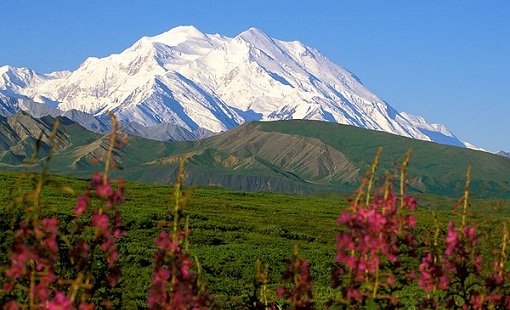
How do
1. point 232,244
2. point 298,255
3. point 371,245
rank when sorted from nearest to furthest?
point 371,245, point 298,255, point 232,244

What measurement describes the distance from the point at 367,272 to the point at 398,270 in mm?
441

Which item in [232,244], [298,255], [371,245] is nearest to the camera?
[371,245]

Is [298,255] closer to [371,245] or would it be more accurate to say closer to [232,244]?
[371,245]

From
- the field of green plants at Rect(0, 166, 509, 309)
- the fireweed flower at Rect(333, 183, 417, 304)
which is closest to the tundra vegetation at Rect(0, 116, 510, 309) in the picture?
the fireweed flower at Rect(333, 183, 417, 304)

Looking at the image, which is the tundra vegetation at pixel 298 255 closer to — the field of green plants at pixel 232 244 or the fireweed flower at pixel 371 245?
the fireweed flower at pixel 371 245

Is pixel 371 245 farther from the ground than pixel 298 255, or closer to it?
farther from the ground

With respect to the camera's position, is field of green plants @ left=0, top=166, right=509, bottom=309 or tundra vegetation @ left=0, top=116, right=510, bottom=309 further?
field of green plants @ left=0, top=166, right=509, bottom=309

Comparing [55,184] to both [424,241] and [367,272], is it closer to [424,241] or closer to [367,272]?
[367,272]

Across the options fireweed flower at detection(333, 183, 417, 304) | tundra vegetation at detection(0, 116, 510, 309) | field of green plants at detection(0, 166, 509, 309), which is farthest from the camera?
field of green plants at detection(0, 166, 509, 309)

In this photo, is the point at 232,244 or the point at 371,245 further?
the point at 232,244

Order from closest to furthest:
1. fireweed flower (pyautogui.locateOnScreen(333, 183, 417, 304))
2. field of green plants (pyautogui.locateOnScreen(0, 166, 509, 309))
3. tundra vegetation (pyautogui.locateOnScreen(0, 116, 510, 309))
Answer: tundra vegetation (pyautogui.locateOnScreen(0, 116, 510, 309)) < fireweed flower (pyautogui.locateOnScreen(333, 183, 417, 304)) < field of green plants (pyautogui.locateOnScreen(0, 166, 509, 309))

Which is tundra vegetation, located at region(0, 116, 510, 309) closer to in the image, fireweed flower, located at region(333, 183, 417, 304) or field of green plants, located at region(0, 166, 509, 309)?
fireweed flower, located at region(333, 183, 417, 304)

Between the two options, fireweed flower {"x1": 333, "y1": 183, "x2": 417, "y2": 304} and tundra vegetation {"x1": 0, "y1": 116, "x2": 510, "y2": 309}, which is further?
fireweed flower {"x1": 333, "y1": 183, "x2": 417, "y2": 304}

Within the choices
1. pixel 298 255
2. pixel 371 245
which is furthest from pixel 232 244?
pixel 371 245
